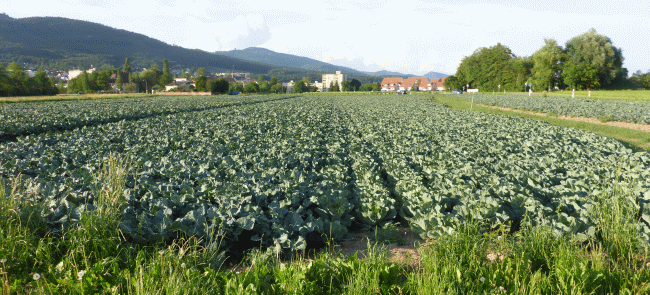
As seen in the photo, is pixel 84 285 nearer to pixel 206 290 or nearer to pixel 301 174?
Answer: pixel 206 290

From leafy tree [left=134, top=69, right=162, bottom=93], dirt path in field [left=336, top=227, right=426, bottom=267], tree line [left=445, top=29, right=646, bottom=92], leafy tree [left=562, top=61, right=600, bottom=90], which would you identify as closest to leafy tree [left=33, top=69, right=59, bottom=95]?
leafy tree [left=134, top=69, right=162, bottom=93]

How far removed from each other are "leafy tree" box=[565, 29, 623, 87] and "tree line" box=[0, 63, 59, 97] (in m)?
113

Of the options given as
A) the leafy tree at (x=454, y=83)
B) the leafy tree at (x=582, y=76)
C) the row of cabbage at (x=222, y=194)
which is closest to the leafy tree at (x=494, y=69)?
the leafy tree at (x=454, y=83)

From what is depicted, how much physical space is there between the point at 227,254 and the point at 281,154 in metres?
4.31

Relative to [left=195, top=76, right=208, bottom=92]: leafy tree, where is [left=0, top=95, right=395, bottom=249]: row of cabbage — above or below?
below

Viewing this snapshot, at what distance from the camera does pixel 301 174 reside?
6434mm

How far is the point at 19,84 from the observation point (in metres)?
62.2

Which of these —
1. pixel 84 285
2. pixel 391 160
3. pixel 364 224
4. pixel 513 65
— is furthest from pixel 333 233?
pixel 513 65

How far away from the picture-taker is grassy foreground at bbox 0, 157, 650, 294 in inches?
120

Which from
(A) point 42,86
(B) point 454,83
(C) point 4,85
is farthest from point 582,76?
(A) point 42,86

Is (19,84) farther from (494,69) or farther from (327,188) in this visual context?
(494,69)

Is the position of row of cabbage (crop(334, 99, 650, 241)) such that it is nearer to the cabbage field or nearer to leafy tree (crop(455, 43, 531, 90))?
the cabbage field

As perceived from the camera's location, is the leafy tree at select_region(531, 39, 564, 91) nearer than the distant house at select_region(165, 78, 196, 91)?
Yes

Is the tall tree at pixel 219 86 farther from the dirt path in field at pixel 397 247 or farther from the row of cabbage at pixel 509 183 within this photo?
the dirt path in field at pixel 397 247
